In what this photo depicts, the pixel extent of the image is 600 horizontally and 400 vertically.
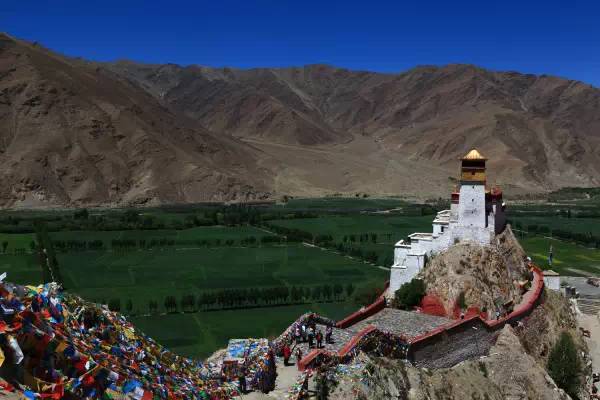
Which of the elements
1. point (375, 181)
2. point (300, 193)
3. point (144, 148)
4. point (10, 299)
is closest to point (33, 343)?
point (10, 299)

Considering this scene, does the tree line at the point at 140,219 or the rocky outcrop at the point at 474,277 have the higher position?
the rocky outcrop at the point at 474,277

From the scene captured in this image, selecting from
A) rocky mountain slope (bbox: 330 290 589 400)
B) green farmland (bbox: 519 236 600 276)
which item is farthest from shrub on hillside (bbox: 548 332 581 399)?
green farmland (bbox: 519 236 600 276)

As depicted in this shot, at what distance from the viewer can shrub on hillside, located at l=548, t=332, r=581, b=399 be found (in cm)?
2616

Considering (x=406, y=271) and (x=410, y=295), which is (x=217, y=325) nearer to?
(x=406, y=271)

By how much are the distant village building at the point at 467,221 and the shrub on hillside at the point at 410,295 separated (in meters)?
1.68

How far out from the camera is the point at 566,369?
1035 inches

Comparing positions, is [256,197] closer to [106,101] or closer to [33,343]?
[106,101]

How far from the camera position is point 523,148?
178 m

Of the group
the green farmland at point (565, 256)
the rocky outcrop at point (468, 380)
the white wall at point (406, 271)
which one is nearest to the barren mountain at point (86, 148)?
the green farmland at point (565, 256)

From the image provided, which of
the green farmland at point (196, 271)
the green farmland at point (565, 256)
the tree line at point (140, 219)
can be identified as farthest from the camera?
the tree line at point (140, 219)

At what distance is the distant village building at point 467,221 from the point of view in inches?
1159

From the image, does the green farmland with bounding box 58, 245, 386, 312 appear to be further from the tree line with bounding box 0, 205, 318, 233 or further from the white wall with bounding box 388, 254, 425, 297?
the tree line with bounding box 0, 205, 318, 233

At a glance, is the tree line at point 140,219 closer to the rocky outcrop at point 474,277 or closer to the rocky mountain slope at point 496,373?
the rocky outcrop at point 474,277

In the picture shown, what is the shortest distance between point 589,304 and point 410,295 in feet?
79.2
